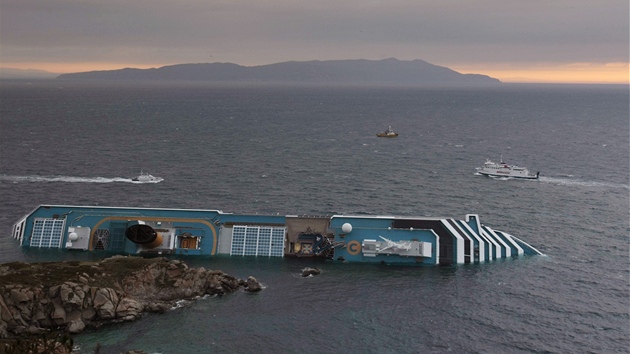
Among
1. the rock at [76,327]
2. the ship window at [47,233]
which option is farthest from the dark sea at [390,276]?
the ship window at [47,233]

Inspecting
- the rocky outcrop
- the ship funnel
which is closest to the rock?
the rocky outcrop

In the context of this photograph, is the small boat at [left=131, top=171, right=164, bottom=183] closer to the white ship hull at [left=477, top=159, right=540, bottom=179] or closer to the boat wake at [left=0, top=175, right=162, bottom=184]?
the boat wake at [left=0, top=175, right=162, bottom=184]

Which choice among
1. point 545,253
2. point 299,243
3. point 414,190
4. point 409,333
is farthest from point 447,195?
point 409,333

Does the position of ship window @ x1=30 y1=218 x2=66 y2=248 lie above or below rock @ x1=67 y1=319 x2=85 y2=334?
above

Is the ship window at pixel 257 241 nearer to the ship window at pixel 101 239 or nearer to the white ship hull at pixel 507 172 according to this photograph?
the ship window at pixel 101 239

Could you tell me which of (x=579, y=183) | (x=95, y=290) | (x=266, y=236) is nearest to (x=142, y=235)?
(x=266, y=236)
